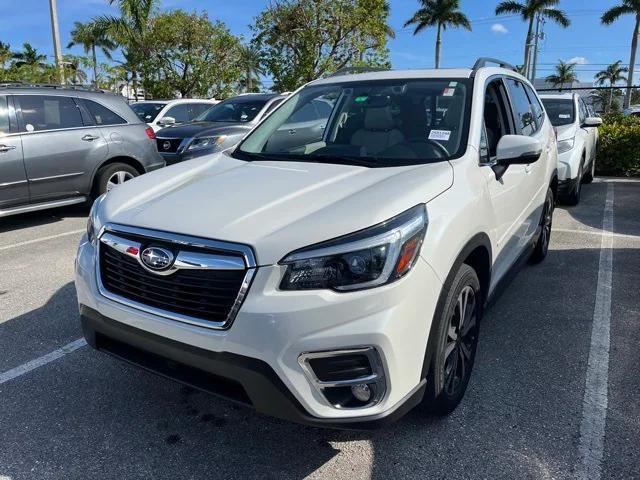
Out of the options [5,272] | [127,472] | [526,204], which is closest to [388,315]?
[127,472]

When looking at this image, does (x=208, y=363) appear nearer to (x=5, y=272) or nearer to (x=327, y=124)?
(x=327, y=124)

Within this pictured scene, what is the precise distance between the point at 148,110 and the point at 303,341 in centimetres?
1204

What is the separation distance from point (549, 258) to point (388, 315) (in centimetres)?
407

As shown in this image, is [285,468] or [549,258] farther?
[549,258]

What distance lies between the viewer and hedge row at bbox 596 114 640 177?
1115cm

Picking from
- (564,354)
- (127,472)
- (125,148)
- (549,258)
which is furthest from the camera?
(125,148)

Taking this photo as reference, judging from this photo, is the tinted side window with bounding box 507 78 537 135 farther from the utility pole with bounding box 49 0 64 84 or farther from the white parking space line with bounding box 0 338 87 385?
the utility pole with bounding box 49 0 64 84

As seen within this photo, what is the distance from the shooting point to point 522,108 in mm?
4211

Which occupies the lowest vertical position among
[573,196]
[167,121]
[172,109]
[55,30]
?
[573,196]

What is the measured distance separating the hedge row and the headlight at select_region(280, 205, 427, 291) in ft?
36.8

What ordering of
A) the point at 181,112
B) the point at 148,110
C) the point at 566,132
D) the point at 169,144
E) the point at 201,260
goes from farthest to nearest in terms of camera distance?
the point at 148,110
the point at 181,112
the point at 169,144
the point at 566,132
the point at 201,260

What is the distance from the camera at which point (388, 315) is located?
2.00 metres

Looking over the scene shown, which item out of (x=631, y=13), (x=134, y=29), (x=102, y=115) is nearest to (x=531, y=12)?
(x=631, y=13)

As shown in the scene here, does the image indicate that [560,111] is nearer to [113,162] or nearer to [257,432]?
[113,162]
